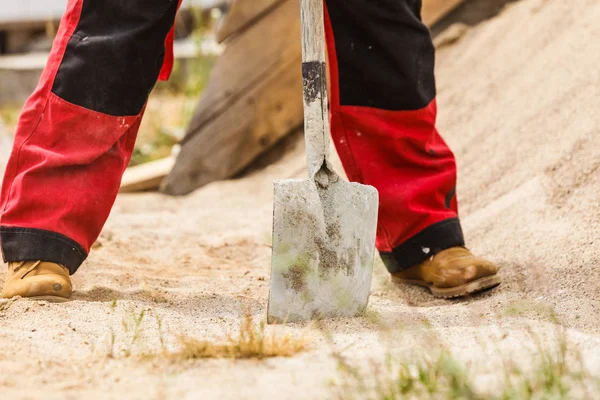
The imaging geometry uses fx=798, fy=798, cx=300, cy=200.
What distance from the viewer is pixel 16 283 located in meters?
1.70

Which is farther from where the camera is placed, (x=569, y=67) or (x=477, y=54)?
(x=477, y=54)

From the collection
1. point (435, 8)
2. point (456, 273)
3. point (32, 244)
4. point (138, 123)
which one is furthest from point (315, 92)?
point (435, 8)

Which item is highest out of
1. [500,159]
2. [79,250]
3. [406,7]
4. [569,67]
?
[406,7]

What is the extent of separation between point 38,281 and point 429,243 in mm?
920

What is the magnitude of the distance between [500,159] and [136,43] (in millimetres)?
1327

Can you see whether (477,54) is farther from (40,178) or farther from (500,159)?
(40,178)

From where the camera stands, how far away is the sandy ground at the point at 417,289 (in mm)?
1272

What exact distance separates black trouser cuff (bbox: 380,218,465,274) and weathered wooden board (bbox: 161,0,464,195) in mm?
1509

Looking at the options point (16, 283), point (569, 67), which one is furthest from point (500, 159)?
point (16, 283)

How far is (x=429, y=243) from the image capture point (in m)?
1.97

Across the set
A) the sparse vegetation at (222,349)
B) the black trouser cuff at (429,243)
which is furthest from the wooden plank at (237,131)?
the sparse vegetation at (222,349)

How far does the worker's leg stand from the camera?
193cm

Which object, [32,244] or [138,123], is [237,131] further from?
[32,244]

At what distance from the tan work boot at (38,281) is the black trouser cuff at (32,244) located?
1 centimetres
